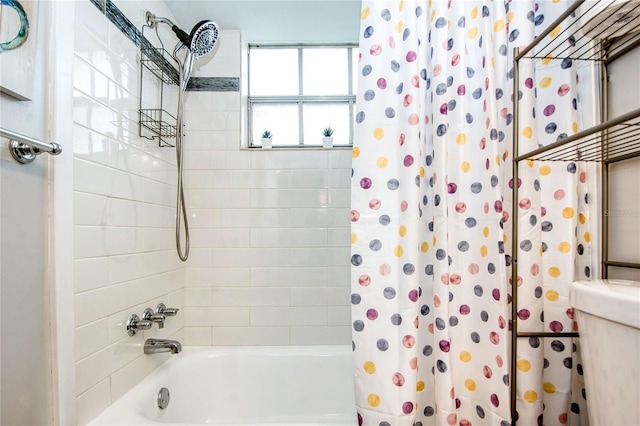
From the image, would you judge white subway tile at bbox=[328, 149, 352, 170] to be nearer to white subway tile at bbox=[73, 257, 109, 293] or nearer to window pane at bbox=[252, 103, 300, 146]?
window pane at bbox=[252, 103, 300, 146]

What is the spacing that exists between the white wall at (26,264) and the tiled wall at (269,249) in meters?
0.92

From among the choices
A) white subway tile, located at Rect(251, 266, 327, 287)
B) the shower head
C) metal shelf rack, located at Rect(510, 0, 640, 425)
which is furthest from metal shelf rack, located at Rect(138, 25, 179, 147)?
metal shelf rack, located at Rect(510, 0, 640, 425)

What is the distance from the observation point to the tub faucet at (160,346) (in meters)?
1.42

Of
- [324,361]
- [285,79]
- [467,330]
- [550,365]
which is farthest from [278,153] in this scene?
[550,365]

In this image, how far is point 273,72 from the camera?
214 centimetres

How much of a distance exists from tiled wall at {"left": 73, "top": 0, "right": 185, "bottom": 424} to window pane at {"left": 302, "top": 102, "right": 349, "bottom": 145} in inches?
37.1

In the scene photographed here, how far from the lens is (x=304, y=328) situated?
1.84 metres

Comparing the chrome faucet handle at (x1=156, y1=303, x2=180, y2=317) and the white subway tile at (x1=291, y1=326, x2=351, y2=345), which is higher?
the chrome faucet handle at (x1=156, y1=303, x2=180, y2=317)

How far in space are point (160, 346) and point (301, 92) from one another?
168 centimetres

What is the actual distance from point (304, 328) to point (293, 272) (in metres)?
0.33

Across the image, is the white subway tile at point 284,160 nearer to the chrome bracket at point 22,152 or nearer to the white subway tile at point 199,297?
the white subway tile at point 199,297

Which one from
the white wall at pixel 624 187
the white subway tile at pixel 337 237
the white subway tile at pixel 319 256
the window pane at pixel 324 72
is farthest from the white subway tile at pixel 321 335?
the window pane at pixel 324 72

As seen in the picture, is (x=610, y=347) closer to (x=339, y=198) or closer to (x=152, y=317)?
(x=339, y=198)

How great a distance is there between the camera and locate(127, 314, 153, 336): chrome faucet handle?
1.30 m
